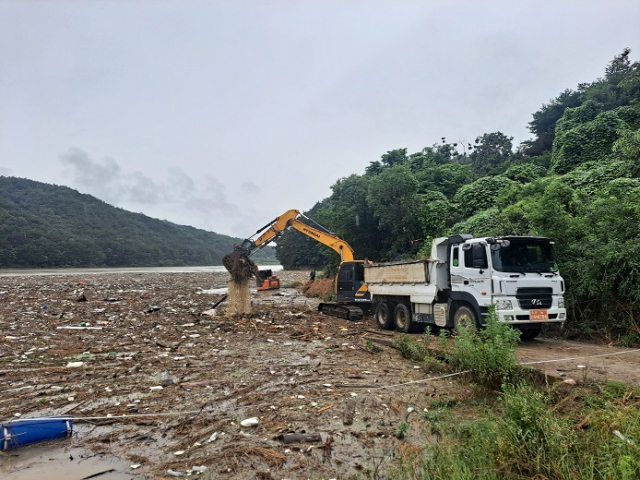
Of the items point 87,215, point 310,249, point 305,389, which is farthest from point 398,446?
point 87,215

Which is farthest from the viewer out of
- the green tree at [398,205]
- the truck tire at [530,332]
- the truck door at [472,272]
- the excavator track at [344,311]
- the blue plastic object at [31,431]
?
the green tree at [398,205]

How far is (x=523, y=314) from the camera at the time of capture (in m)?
7.44

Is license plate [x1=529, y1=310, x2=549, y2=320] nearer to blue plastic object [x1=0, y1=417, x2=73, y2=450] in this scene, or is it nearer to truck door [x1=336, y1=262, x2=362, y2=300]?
truck door [x1=336, y1=262, x2=362, y2=300]

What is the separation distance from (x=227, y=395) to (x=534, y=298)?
6.01 meters

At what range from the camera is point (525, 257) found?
7922mm

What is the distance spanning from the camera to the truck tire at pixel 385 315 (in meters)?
10.8

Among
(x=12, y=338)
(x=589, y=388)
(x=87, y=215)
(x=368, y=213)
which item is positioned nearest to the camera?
(x=589, y=388)

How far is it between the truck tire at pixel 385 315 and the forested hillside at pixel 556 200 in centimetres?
426

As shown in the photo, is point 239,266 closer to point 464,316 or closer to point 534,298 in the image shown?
point 464,316

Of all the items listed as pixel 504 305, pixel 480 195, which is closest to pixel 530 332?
pixel 504 305

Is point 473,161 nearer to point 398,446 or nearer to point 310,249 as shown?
point 310,249

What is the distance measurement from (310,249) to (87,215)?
5303cm

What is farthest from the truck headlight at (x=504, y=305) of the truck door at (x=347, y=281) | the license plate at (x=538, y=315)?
the truck door at (x=347, y=281)

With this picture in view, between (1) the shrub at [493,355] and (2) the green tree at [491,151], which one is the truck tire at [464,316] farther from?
(2) the green tree at [491,151]
